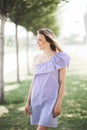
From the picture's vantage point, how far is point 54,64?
4.38 metres

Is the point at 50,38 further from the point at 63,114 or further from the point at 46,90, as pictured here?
the point at 63,114

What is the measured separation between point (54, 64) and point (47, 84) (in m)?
0.26

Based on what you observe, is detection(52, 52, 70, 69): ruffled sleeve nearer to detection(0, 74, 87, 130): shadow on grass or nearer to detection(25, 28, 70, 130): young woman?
detection(25, 28, 70, 130): young woman

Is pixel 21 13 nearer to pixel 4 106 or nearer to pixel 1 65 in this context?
pixel 1 65

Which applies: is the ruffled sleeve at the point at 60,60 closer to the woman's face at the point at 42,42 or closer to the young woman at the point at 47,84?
the young woman at the point at 47,84

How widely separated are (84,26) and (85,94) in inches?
3673

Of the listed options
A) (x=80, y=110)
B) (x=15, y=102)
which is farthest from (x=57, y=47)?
(x=15, y=102)

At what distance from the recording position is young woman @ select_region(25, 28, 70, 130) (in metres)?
4.27

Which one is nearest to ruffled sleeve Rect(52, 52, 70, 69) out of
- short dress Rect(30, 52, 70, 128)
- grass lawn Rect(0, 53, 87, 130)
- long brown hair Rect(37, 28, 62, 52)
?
short dress Rect(30, 52, 70, 128)

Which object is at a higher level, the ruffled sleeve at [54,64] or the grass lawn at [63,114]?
the ruffled sleeve at [54,64]

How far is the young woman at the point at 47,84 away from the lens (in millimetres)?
4266

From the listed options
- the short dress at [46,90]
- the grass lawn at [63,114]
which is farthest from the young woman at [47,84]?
the grass lawn at [63,114]

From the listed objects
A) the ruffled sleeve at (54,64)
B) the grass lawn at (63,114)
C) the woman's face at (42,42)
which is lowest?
the grass lawn at (63,114)

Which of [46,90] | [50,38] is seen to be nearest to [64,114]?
[46,90]
